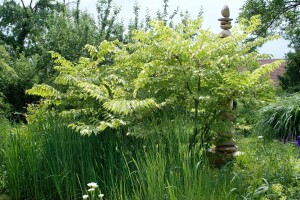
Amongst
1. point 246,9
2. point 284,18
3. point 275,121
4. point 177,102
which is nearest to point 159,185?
point 177,102

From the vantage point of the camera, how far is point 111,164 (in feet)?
13.1

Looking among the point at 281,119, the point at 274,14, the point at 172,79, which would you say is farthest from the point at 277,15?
the point at 172,79

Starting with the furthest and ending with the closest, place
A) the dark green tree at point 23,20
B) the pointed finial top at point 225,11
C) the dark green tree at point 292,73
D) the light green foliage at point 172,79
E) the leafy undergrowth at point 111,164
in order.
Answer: the dark green tree at point 23,20 < the dark green tree at point 292,73 < the pointed finial top at point 225,11 < the light green foliage at point 172,79 < the leafy undergrowth at point 111,164

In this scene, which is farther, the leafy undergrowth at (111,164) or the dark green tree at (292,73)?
the dark green tree at (292,73)

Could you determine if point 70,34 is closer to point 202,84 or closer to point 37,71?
point 37,71

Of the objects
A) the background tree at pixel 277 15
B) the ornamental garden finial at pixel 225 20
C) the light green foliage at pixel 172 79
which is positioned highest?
the background tree at pixel 277 15

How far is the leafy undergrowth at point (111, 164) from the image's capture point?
3461 millimetres

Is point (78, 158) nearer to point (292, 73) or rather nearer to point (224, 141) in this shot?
point (224, 141)

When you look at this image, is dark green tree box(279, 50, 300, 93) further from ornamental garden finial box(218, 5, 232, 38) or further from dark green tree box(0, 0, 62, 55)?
dark green tree box(0, 0, 62, 55)

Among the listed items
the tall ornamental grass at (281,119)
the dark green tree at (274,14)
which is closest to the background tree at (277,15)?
the dark green tree at (274,14)

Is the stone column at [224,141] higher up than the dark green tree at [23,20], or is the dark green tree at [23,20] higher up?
the dark green tree at [23,20]

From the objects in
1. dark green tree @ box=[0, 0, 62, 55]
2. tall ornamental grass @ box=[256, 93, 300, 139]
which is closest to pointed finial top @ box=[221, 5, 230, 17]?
tall ornamental grass @ box=[256, 93, 300, 139]

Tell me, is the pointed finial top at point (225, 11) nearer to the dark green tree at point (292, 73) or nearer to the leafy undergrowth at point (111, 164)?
the leafy undergrowth at point (111, 164)

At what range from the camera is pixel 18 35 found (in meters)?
21.9
